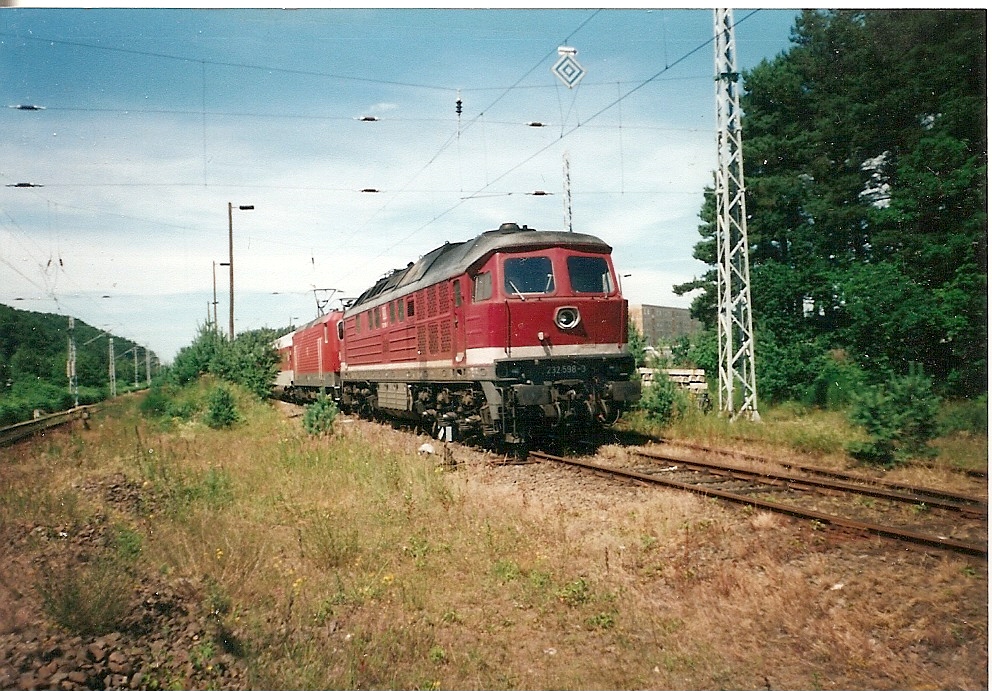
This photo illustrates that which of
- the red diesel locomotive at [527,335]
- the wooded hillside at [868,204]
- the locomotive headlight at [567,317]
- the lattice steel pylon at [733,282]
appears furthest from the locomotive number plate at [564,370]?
the lattice steel pylon at [733,282]

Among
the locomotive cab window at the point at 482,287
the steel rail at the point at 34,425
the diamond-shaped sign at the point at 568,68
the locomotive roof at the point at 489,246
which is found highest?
the diamond-shaped sign at the point at 568,68

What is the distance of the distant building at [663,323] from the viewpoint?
556 inches

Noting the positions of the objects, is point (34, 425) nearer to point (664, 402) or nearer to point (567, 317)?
point (567, 317)

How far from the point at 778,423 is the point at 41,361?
1163 cm

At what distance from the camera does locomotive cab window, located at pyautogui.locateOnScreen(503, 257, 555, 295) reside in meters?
9.90

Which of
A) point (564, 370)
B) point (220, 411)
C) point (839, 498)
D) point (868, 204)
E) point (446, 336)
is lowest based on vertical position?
point (839, 498)

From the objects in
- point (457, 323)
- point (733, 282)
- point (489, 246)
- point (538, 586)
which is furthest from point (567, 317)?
point (538, 586)

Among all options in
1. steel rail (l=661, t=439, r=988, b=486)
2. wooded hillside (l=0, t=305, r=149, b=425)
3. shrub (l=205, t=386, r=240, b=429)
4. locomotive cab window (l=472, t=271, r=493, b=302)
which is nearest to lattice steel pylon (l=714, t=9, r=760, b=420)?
steel rail (l=661, t=439, r=988, b=486)

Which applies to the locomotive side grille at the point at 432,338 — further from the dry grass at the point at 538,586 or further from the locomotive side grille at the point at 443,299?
the dry grass at the point at 538,586

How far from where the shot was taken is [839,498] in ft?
23.8

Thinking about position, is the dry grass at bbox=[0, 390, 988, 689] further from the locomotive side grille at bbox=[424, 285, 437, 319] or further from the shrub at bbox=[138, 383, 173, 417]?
the shrub at bbox=[138, 383, 173, 417]

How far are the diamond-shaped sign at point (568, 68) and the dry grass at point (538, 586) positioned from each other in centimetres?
467

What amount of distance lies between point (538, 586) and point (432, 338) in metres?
7.10

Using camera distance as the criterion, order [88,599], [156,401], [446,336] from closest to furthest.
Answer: [88,599], [446,336], [156,401]
